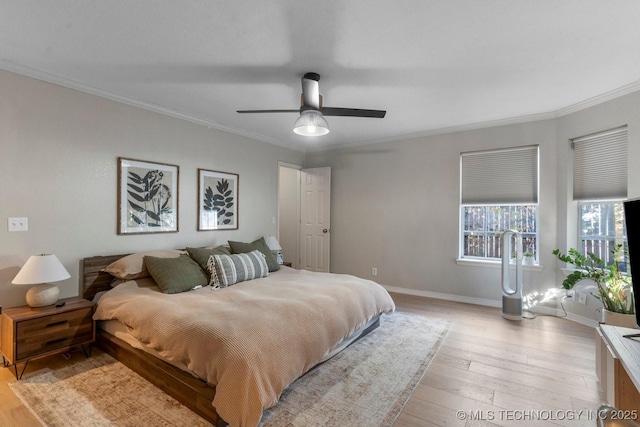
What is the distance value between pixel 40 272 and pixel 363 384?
275 centimetres

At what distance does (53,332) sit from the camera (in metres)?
2.47

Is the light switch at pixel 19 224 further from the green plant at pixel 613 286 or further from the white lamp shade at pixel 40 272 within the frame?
the green plant at pixel 613 286

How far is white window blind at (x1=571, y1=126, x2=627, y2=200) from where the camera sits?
10.6 feet

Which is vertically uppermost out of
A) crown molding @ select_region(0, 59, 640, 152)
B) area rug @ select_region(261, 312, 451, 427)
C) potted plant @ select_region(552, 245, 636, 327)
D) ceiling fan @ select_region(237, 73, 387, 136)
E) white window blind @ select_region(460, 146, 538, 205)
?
crown molding @ select_region(0, 59, 640, 152)

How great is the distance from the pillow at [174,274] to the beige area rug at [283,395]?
74cm

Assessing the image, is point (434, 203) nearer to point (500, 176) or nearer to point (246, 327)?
point (500, 176)

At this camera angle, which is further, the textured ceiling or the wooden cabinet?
the textured ceiling

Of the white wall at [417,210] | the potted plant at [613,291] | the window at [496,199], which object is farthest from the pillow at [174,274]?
the potted plant at [613,291]

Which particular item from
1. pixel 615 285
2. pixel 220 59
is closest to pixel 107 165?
pixel 220 59

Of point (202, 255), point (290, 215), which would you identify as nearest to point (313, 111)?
Answer: point (202, 255)

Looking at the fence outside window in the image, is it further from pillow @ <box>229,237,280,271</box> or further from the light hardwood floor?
pillow @ <box>229,237,280,271</box>

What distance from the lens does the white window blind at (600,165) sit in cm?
324

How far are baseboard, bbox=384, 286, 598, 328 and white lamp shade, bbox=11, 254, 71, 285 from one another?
170 inches

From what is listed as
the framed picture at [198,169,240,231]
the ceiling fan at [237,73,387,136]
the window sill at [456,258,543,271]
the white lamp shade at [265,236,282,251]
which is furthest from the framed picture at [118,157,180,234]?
the window sill at [456,258,543,271]
